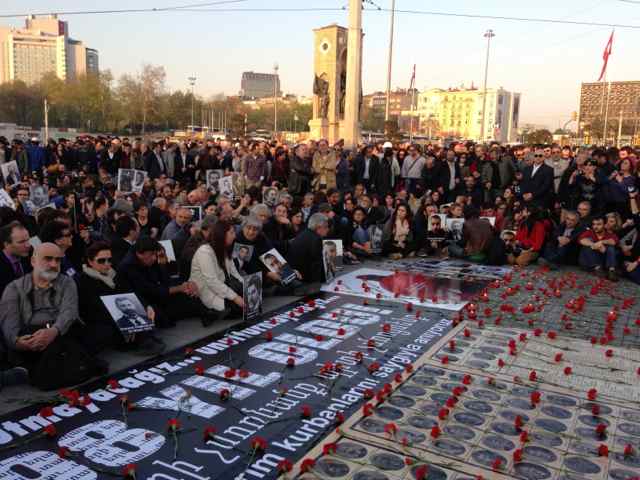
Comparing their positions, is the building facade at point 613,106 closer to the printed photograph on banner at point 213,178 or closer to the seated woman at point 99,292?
the printed photograph on banner at point 213,178

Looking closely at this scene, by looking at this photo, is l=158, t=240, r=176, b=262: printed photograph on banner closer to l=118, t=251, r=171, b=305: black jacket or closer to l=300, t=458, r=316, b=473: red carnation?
l=118, t=251, r=171, b=305: black jacket

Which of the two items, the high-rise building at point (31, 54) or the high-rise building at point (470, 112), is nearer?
the high-rise building at point (470, 112)

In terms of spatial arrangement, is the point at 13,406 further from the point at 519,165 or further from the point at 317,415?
the point at 519,165

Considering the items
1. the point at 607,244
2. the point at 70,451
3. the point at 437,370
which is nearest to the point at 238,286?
the point at 437,370

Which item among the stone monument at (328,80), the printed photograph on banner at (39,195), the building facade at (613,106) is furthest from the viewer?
the building facade at (613,106)

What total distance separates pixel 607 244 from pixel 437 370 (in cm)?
597

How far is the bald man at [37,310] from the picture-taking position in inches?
203

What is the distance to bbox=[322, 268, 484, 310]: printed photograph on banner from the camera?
8477 millimetres

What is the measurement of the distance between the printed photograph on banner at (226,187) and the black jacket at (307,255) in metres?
4.30

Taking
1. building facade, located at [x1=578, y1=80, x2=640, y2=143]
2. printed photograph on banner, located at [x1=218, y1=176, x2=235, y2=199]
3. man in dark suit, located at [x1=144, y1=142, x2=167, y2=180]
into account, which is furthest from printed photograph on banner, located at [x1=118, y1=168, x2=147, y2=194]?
building facade, located at [x1=578, y1=80, x2=640, y2=143]

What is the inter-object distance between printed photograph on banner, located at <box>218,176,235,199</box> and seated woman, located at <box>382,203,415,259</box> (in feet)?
11.7

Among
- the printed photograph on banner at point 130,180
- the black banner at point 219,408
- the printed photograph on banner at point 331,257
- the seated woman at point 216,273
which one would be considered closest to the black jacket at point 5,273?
the black banner at point 219,408

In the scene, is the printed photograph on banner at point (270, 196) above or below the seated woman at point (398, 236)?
above

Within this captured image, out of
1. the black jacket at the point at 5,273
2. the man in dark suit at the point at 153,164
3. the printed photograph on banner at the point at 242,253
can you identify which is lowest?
the printed photograph on banner at the point at 242,253
